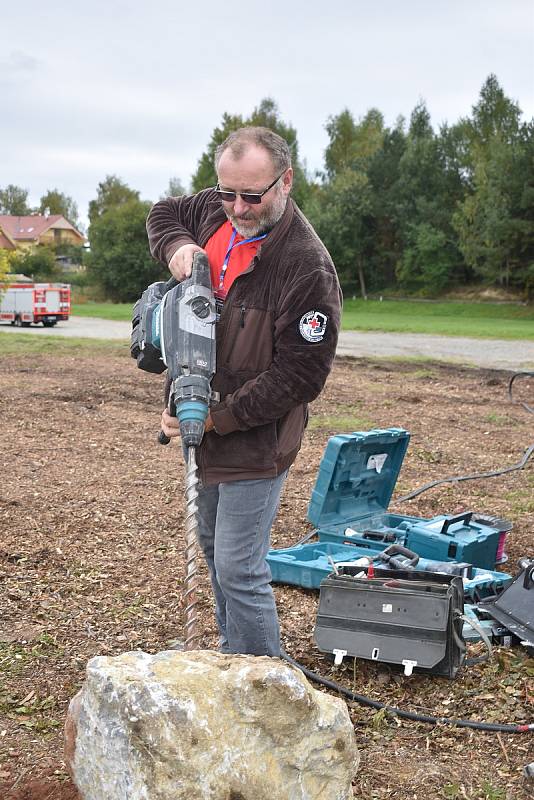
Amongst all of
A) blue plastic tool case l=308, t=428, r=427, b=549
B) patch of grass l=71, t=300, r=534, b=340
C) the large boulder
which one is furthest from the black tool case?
patch of grass l=71, t=300, r=534, b=340

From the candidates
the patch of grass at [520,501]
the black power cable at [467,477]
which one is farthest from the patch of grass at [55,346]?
the patch of grass at [520,501]

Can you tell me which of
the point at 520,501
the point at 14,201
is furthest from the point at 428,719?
the point at 14,201

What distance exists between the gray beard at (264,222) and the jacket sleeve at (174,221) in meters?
0.34

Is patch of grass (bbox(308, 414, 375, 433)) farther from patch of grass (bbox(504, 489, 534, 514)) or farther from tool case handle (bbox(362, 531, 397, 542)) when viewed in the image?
tool case handle (bbox(362, 531, 397, 542))

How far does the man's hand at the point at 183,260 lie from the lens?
3322 millimetres

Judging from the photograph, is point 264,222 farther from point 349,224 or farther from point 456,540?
point 349,224

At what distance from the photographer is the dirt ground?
3.27 metres

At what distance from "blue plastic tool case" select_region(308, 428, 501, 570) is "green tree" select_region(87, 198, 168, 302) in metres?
51.2

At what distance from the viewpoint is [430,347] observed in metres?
21.2

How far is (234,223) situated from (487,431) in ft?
23.5

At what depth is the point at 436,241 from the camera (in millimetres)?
51156

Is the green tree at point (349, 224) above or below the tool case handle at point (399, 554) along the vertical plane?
above

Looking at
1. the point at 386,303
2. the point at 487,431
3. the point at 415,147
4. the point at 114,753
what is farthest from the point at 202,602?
the point at 415,147

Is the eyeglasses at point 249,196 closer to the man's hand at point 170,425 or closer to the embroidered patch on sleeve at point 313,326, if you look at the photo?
the embroidered patch on sleeve at point 313,326
